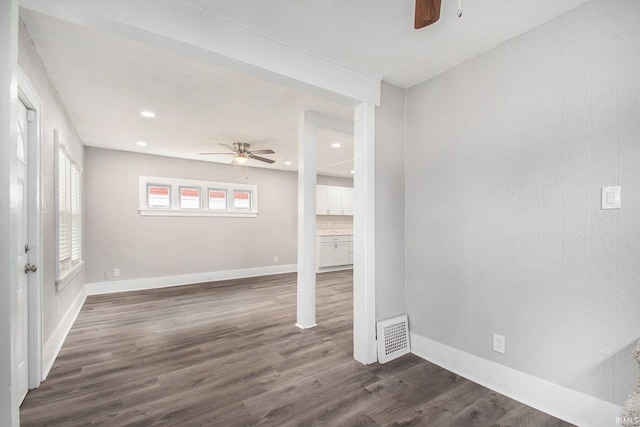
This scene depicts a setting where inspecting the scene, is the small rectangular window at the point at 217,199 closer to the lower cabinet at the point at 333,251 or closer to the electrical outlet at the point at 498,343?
the lower cabinet at the point at 333,251

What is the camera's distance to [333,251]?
7.61 meters

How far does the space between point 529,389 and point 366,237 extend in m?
1.54

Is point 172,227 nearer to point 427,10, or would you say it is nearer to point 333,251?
point 333,251

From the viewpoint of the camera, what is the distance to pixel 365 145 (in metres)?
2.62

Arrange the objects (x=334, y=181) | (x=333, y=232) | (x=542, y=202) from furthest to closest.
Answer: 1. (x=334, y=181)
2. (x=333, y=232)
3. (x=542, y=202)

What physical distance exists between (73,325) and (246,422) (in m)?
3.12

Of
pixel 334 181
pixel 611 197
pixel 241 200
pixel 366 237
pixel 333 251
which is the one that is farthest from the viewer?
pixel 334 181

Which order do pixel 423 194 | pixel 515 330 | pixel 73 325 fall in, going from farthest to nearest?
1. pixel 73 325
2. pixel 423 194
3. pixel 515 330

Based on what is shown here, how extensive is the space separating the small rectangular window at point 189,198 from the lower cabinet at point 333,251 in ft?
9.70

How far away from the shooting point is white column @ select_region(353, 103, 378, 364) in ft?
8.57

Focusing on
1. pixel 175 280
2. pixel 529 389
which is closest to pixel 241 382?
pixel 529 389

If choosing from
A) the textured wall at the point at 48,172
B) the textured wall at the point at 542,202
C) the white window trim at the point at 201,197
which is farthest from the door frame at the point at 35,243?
the white window trim at the point at 201,197

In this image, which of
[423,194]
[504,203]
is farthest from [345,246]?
[504,203]

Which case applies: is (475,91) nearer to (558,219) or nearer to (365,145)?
(365,145)
